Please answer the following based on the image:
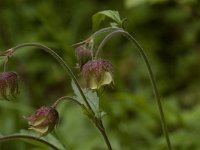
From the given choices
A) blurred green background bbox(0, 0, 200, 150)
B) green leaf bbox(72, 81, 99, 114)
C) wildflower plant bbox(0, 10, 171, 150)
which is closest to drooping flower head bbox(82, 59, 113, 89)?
wildflower plant bbox(0, 10, 171, 150)

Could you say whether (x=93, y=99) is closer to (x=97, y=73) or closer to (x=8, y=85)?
(x=97, y=73)

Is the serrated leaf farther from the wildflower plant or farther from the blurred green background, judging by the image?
the blurred green background

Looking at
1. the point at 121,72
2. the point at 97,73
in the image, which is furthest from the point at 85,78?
the point at 121,72

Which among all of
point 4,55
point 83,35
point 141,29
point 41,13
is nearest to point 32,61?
point 83,35

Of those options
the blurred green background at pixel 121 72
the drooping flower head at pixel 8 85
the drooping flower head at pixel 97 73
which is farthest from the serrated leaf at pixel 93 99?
the blurred green background at pixel 121 72

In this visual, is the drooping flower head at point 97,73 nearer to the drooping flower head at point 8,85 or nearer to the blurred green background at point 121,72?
the drooping flower head at point 8,85
